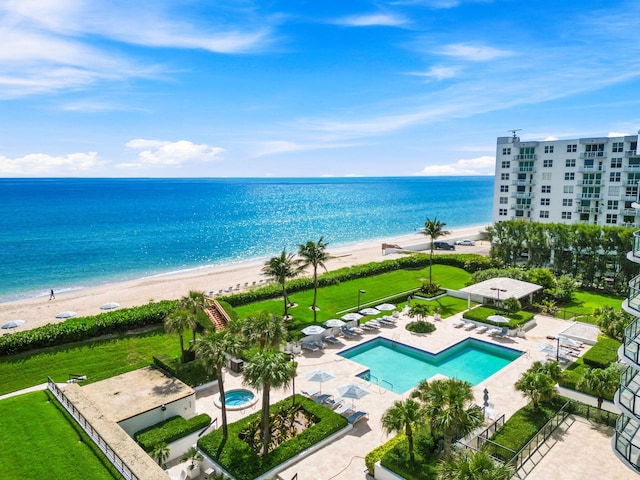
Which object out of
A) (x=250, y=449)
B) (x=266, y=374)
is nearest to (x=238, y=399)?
(x=250, y=449)

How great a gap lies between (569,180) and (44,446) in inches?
2713

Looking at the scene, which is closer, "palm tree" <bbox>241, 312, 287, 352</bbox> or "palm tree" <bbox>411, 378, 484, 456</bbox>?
"palm tree" <bbox>411, 378, 484, 456</bbox>

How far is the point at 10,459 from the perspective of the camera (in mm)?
18656

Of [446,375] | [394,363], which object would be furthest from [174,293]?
[446,375]

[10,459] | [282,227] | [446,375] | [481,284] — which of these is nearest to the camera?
[10,459]

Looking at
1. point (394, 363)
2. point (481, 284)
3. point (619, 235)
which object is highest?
point (619, 235)

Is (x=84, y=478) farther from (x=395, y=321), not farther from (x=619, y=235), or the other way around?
(x=619, y=235)

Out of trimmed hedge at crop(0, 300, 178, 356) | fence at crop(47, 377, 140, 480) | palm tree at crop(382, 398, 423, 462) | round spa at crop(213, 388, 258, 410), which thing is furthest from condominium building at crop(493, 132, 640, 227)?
fence at crop(47, 377, 140, 480)

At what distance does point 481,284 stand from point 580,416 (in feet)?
69.5

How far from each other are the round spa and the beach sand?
80.5 ft

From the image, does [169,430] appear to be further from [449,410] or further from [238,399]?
[449,410]

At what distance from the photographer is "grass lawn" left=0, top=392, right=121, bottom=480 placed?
17828 millimetres

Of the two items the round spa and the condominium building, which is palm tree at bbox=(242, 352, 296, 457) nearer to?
the round spa

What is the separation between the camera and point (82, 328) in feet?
109
